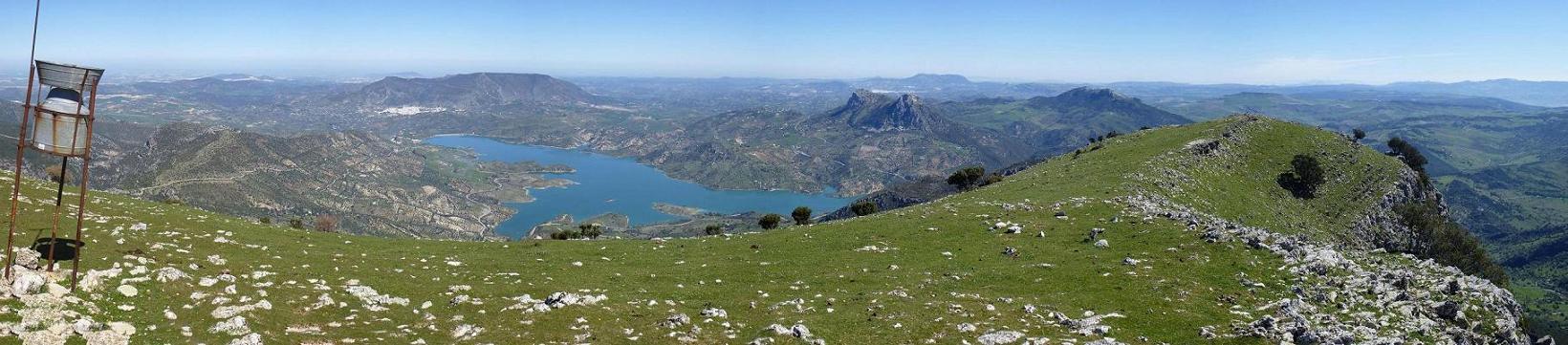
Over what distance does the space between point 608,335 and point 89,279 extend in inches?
639

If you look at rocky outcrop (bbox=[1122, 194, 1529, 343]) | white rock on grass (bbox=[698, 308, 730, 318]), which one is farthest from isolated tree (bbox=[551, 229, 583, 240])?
rocky outcrop (bbox=[1122, 194, 1529, 343])

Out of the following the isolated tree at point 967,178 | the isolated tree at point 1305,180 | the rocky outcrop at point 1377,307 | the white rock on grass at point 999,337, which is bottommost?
the white rock on grass at point 999,337

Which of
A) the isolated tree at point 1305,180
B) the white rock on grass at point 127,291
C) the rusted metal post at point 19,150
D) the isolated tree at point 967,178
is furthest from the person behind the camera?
the isolated tree at point 967,178

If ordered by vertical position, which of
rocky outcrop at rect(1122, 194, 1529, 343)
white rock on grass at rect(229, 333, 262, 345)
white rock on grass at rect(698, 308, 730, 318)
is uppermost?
rocky outcrop at rect(1122, 194, 1529, 343)

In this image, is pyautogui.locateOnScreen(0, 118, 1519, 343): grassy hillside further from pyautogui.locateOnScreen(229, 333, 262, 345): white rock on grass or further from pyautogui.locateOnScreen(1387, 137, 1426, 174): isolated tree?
pyautogui.locateOnScreen(1387, 137, 1426, 174): isolated tree

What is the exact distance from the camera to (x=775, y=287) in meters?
31.5

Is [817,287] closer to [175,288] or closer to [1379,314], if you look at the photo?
[1379,314]

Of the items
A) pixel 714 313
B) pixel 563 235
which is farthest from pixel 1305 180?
pixel 563 235

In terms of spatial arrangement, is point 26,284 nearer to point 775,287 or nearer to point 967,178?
point 775,287

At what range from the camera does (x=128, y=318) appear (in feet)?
64.9

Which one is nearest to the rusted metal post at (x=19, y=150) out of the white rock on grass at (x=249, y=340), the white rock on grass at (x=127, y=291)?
the white rock on grass at (x=127, y=291)

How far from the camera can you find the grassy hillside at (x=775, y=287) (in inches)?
875

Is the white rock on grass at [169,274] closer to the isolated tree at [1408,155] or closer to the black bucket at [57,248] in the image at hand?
the black bucket at [57,248]

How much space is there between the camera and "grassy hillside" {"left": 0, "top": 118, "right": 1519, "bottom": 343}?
22.2 metres
